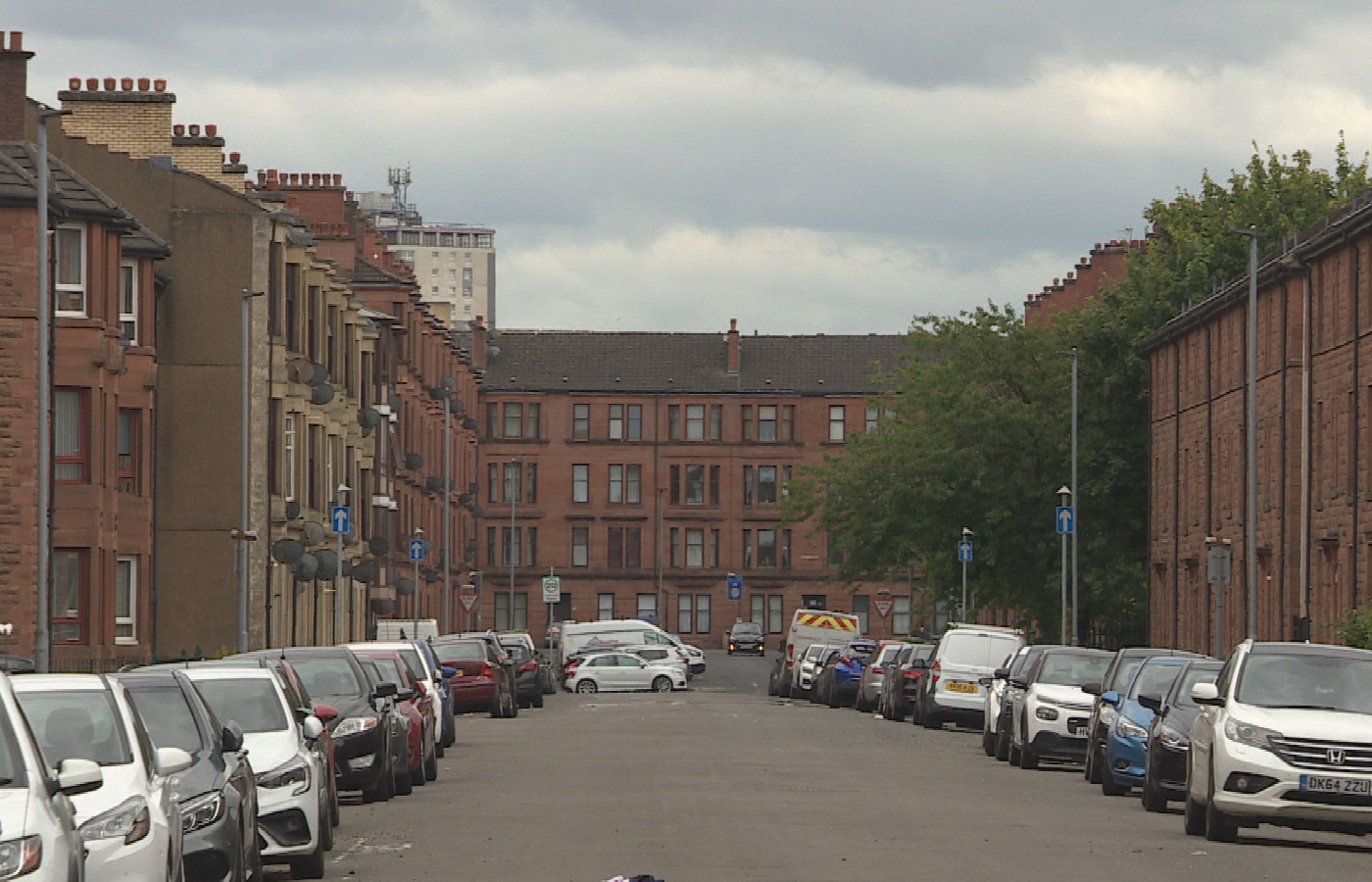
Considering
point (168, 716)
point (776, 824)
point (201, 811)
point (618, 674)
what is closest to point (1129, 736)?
point (776, 824)

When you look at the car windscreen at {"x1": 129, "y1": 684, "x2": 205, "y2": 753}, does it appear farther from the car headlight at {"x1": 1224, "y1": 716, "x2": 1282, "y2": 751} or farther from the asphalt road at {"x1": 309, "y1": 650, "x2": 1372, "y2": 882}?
the car headlight at {"x1": 1224, "y1": 716, "x2": 1282, "y2": 751}

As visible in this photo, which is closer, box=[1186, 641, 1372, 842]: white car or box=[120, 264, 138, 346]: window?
box=[1186, 641, 1372, 842]: white car

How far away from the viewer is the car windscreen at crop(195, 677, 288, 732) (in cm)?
1934

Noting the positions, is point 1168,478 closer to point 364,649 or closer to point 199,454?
point 199,454

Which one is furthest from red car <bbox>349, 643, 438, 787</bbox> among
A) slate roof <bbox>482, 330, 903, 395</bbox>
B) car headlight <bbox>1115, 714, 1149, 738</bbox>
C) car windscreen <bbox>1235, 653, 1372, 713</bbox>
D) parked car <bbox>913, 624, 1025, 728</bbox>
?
slate roof <bbox>482, 330, 903, 395</bbox>

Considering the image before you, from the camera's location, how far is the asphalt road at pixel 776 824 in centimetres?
1820

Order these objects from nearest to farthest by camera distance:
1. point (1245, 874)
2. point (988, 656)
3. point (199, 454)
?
point (1245, 874), point (988, 656), point (199, 454)

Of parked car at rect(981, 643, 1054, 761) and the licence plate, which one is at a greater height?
the licence plate

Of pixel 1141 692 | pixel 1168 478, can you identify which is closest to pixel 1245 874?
pixel 1141 692

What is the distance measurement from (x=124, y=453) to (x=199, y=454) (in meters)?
5.74

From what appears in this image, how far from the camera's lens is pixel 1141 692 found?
29000 mm

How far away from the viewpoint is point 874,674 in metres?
57.9

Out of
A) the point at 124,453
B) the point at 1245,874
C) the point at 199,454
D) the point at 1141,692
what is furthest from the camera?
the point at 199,454

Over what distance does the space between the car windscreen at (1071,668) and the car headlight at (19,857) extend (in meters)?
24.8
